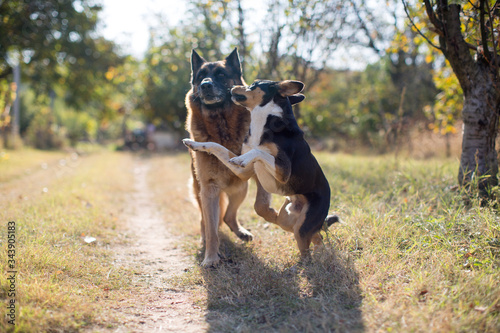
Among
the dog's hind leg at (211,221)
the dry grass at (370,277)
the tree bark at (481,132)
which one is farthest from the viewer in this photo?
the tree bark at (481,132)

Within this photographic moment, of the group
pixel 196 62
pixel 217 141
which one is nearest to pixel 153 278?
pixel 217 141

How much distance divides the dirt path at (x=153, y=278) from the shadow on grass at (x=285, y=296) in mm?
227

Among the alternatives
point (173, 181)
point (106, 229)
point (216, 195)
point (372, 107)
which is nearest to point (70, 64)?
point (173, 181)

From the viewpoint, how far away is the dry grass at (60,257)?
2.43m

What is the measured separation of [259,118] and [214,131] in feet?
2.60

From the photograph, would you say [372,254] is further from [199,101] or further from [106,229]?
[106,229]

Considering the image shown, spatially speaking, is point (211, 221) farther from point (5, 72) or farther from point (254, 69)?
point (5, 72)

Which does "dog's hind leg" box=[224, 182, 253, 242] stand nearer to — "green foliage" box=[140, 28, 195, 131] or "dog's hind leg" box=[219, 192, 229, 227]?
"dog's hind leg" box=[219, 192, 229, 227]

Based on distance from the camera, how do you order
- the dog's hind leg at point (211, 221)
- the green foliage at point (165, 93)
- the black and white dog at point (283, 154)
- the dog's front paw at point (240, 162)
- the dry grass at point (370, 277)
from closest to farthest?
the dry grass at point (370, 277) → the dog's front paw at point (240, 162) → the black and white dog at point (283, 154) → the dog's hind leg at point (211, 221) → the green foliage at point (165, 93)

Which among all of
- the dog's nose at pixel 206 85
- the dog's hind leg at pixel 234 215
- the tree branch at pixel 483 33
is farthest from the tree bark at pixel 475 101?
the dog's nose at pixel 206 85

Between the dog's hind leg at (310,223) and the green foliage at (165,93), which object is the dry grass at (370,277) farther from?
the green foliage at (165,93)

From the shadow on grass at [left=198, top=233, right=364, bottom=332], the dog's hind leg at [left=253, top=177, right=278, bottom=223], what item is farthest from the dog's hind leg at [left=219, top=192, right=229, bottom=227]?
the shadow on grass at [left=198, top=233, right=364, bottom=332]

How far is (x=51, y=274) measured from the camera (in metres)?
3.01

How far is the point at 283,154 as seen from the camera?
3.30 m
